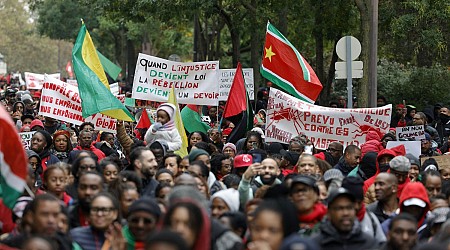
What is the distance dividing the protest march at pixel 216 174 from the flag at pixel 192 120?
3 cm

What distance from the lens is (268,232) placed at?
7.00m

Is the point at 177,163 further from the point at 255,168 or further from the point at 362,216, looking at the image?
the point at 362,216

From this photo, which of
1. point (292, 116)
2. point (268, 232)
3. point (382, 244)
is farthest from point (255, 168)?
point (292, 116)

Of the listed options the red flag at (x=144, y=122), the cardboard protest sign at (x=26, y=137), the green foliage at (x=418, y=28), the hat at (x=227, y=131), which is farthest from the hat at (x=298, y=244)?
the green foliage at (x=418, y=28)

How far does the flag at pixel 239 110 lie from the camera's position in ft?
56.4

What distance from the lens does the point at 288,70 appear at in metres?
17.3

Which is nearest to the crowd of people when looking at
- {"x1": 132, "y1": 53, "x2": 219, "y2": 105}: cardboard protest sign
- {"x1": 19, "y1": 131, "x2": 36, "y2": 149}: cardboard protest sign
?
{"x1": 19, "y1": 131, "x2": 36, "y2": 149}: cardboard protest sign

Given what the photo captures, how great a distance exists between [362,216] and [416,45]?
1631 cm

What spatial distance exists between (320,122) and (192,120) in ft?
11.6

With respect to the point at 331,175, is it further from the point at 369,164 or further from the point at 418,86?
the point at 418,86

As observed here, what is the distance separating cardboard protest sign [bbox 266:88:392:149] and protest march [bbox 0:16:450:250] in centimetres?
2

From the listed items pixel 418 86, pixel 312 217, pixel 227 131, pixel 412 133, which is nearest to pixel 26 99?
pixel 227 131

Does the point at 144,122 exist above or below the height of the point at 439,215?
above

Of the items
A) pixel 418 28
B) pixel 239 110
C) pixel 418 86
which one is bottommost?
pixel 239 110
